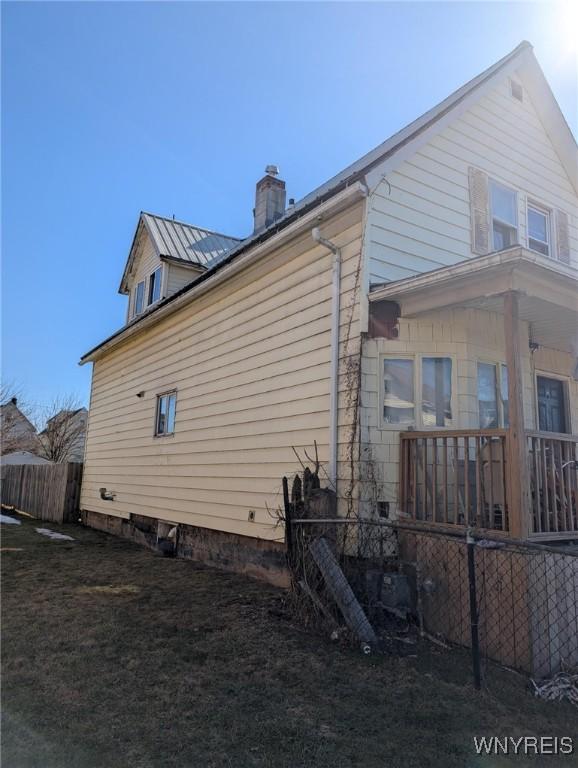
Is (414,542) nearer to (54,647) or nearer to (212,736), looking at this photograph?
(212,736)

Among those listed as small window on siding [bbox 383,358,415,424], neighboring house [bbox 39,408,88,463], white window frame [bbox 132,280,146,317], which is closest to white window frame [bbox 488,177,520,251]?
small window on siding [bbox 383,358,415,424]

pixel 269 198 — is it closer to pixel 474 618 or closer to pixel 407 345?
pixel 407 345

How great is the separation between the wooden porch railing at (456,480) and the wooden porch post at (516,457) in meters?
0.11

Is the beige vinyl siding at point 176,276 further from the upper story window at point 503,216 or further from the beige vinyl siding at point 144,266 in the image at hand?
the upper story window at point 503,216

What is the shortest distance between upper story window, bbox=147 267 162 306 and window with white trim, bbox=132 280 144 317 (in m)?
0.66

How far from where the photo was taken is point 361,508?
5.58 m

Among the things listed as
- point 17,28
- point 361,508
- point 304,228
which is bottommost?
point 361,508

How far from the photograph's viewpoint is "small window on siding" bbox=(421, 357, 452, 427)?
242 inches

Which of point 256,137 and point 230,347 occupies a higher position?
point 256,137

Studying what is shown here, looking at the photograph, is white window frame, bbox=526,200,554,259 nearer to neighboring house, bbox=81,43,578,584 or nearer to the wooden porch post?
neighboring house, bbox=81,43,578,584

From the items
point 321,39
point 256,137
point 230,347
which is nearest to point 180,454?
point 230,347

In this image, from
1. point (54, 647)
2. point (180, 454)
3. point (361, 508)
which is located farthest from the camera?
point (180, 454)

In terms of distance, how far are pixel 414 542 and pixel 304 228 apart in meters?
4.17

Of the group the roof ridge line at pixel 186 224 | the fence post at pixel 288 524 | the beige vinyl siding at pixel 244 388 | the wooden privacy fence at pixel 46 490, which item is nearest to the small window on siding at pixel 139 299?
the roof ridge line at pixel 186 224
